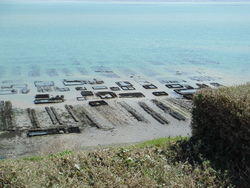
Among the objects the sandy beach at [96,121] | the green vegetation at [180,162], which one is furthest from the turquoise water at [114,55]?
the green vegetation at [180,162]

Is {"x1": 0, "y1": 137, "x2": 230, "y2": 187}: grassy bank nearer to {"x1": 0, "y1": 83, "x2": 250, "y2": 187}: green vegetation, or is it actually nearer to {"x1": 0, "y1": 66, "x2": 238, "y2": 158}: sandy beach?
{"x1": 0, "y1": 83, "x2": 250, "y2": 187}: green vegetation

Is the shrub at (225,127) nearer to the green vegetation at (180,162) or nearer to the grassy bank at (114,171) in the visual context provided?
the green vegetation at (180,162)

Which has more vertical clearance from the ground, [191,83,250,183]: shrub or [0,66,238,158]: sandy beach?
[191,83,250,183]: shrub

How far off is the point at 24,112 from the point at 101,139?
5.26 metres

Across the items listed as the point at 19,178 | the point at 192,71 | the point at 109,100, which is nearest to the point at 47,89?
the point at 109,100

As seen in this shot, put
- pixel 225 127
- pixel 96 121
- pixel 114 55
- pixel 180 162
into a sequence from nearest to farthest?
pixel 180 162, pixel 225 127, pixel 96 121, pixel 114 55

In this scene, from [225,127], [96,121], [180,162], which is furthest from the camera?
[96,121]

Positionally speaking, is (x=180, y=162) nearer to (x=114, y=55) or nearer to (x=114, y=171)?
(x=114, y=171)

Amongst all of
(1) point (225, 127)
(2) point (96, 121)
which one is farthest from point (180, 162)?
Result: (2) point (96, 121)

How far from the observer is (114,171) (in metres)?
8.39

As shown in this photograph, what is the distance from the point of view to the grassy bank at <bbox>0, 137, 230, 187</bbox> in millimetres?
7684

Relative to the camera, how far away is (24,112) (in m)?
18.8

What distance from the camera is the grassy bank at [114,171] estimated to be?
7684 mm

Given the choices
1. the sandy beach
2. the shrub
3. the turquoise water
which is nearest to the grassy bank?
the shrub
